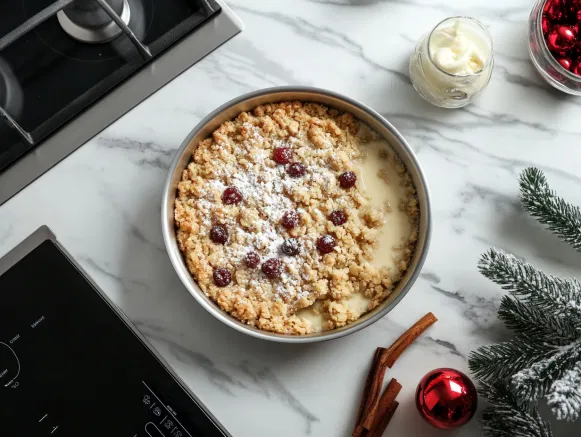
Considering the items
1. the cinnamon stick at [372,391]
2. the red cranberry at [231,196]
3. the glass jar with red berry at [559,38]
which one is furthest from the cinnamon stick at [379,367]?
the glass jar with red berry at [559,38]

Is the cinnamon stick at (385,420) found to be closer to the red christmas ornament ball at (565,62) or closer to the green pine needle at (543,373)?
the green pine needle at (543,373)

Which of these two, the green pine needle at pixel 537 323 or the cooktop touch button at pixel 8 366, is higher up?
the cooktop touch button at pixel 8 366

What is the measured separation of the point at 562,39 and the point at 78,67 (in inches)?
32.0

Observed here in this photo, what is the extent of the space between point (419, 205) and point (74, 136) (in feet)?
1.95

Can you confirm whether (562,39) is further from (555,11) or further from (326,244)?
(326,244)

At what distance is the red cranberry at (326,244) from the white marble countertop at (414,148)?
0.16 meters

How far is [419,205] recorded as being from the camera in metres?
1.05

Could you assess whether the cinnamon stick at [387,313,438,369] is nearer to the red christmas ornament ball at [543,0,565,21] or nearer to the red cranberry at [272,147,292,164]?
the red cranberry at [272,147,292,164]

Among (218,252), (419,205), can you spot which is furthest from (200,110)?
(419,205)

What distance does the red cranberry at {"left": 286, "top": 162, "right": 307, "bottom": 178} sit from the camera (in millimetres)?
1066

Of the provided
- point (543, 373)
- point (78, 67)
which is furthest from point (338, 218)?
point (78, 67)

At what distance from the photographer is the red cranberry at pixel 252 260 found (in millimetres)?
1039

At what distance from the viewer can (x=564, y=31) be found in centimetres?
108

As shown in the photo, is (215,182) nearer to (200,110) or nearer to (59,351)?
(200,110)
